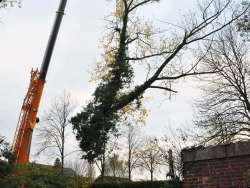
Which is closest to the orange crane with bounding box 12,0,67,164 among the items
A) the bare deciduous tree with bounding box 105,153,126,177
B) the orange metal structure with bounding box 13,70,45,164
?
the orange metal structure with bounding box 13,70,45,164

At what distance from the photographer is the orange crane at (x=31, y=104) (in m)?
14.1

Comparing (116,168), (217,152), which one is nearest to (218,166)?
(217,152)

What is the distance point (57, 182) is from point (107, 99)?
482 centimetres

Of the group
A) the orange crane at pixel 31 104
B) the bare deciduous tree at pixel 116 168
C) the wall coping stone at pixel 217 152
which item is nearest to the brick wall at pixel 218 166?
the wall coping stone at pixel 217 152

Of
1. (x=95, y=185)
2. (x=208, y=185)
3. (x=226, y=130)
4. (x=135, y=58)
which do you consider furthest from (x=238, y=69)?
(x=208, y=185)

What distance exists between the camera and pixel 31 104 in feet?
47.6

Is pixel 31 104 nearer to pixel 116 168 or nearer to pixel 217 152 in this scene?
pixel 217 152

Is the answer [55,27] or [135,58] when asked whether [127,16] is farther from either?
[55,27]

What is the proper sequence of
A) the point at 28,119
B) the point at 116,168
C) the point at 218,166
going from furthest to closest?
the point at 116,168
the point at 28,119
the point at 218,166

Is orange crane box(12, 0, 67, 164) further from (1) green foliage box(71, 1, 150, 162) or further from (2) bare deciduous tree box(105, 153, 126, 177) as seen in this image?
(2) bare deciduous tree box(105, 153, 126, 177)

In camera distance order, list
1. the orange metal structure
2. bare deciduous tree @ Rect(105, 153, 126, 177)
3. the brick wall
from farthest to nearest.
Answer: bare deciduous tree @ Rect(105, 153, 126, 177), the orange metal structure, the brick wall

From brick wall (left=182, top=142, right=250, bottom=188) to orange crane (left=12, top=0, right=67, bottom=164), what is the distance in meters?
8.06

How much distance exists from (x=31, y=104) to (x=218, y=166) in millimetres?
9212

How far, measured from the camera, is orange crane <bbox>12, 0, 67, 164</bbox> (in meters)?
14.1
